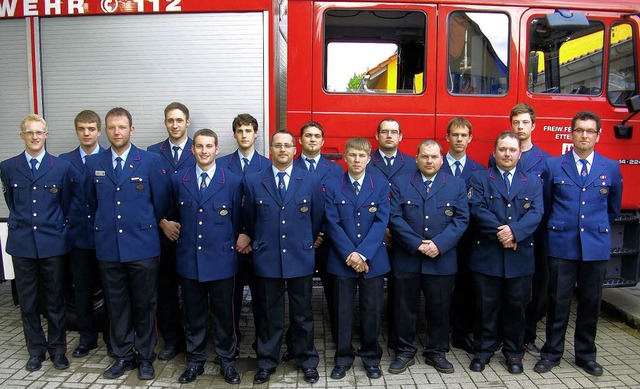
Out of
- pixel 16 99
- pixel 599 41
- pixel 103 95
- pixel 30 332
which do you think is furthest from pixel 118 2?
pixel 599 41

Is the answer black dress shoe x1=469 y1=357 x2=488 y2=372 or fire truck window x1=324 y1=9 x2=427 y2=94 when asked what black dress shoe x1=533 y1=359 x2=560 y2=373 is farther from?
fire truck window x1=324 y1=9 x2=427 y2=94

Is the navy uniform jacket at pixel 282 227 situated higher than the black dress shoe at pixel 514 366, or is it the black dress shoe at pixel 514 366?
the navy uniform jacket at pixel 282 227

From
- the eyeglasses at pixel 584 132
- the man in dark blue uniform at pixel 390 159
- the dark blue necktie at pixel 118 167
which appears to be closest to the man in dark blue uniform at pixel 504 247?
the eyeglasses at pixel 584 132

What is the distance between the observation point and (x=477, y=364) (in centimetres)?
383

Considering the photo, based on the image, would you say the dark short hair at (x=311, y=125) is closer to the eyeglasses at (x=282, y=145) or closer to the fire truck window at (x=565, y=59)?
the eyeglasses at (x=282, y=145)

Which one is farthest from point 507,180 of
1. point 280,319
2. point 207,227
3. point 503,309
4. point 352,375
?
point 207,227

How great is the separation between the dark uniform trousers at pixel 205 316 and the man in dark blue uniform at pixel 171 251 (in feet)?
Answer: 1.41

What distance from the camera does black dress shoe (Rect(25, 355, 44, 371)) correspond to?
385cm

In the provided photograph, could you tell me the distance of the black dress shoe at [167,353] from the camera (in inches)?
159

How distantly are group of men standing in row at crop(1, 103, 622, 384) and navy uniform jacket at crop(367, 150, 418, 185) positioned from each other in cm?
10

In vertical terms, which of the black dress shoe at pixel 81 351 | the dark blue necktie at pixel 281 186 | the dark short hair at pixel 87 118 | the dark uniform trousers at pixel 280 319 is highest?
the dark short hair at pixel 87 118

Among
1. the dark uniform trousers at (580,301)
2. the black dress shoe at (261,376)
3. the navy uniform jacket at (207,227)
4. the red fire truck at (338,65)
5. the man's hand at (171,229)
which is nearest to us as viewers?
the navy uniform jacket at (207,227)

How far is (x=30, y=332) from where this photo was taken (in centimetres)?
391

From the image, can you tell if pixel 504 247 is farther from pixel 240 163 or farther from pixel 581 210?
pixel 240 163
